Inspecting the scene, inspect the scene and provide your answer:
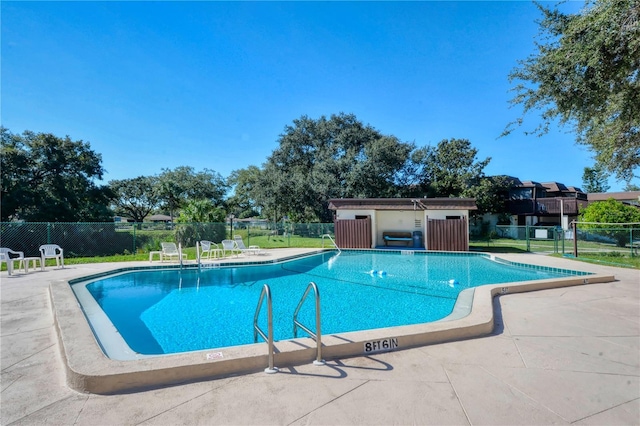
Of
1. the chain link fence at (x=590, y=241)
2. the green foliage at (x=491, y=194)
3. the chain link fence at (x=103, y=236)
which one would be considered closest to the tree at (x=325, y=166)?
the green foliage at (x=491, y=194)

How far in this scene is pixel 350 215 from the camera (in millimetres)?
16656

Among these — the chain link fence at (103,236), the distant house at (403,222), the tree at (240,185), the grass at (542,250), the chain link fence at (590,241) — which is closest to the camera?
the grass at (542,250)

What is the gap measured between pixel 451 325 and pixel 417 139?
25.6 meters

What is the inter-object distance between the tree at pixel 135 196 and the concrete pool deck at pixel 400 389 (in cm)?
4061

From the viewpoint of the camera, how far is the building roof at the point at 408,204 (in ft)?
49.3

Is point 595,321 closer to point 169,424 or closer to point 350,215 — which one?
point 169,424

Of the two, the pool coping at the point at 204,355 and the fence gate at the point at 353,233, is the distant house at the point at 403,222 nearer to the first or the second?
the fence gate at the point at 353,233

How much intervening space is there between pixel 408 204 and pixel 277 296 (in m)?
10.7

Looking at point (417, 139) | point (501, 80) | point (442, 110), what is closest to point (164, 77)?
point (501, 80)

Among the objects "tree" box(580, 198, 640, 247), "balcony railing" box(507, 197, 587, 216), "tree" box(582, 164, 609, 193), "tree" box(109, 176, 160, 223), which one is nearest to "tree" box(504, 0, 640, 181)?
"tree" box(580, 198, 640, 247)

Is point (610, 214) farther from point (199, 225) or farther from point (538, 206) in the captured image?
point (199, 225)

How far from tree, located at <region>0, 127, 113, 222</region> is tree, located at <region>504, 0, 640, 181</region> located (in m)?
23.3

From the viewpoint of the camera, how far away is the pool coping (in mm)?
2393

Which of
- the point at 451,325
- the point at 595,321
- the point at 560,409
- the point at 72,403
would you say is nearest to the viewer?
the point at 560,409
